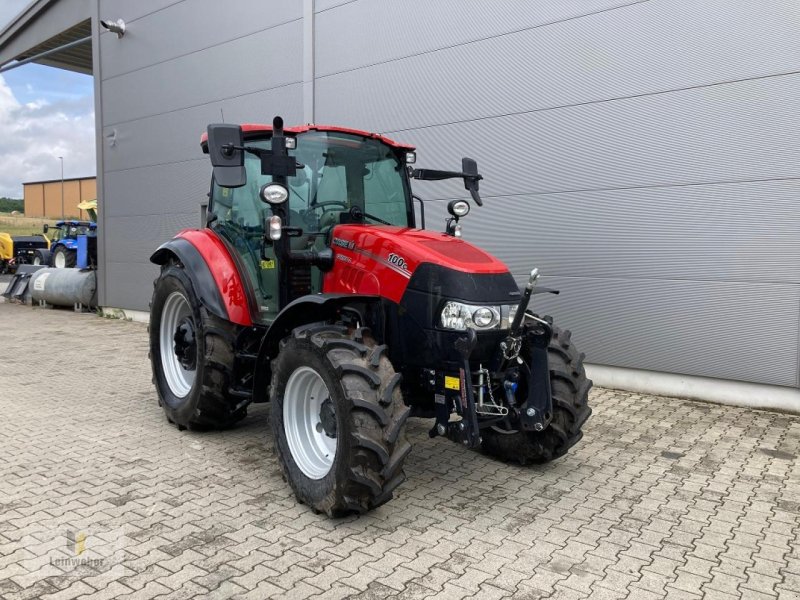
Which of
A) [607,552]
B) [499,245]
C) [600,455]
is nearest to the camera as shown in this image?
[607,552]

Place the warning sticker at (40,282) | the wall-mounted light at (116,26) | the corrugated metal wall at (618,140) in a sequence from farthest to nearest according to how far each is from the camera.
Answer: the warning sticker at (40,282)
the wall-mounted light at (116,26)
the corrugated metal wall at (618,140)

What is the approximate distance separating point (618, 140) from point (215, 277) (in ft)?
15.0

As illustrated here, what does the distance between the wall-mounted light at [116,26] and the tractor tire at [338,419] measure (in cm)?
1229

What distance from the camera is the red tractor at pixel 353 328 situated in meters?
3.75

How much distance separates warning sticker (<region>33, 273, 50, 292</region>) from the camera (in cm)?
1656

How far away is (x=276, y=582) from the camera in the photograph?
315cm

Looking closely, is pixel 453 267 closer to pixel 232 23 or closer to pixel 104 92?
pixel 232 23

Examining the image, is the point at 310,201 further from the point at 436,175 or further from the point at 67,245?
the point at 67,245

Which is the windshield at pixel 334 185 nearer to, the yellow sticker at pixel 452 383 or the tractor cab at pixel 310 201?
the tractor cab at pixel 310 201

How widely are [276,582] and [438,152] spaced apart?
6.59 m

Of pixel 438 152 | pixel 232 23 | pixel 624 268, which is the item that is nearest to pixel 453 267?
pixel 624 268

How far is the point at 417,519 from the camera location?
3889mm

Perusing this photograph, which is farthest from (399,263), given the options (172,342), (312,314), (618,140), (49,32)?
(49,32)

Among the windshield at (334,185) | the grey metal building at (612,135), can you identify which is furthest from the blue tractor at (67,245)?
the windshield at (334,185)
